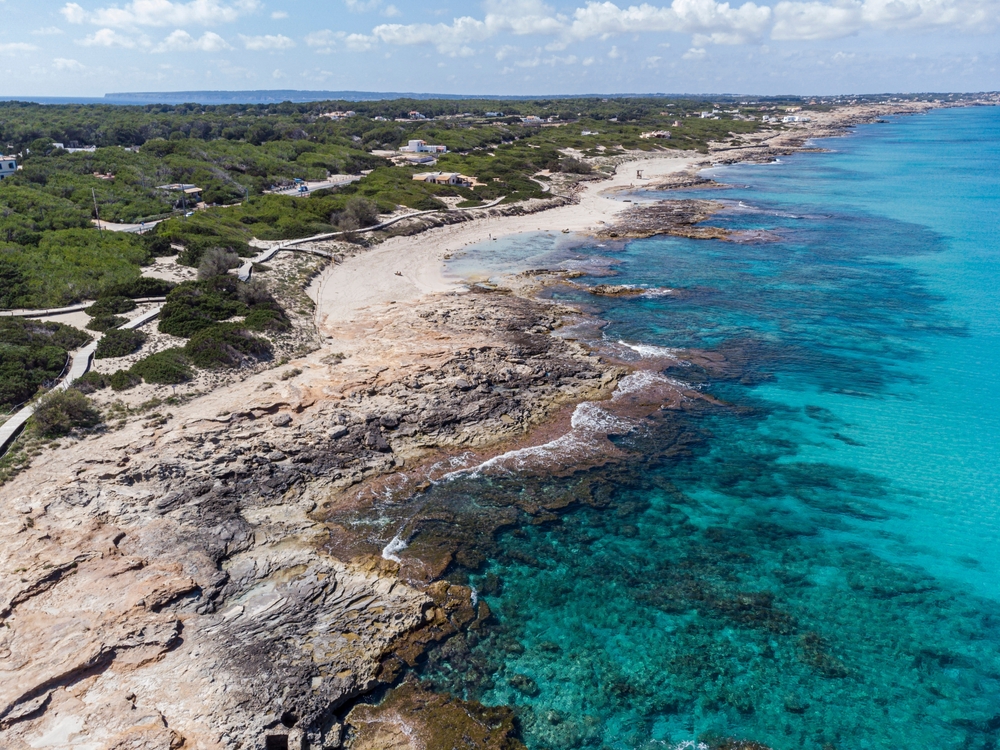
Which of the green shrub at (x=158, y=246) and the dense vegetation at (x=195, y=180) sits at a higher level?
the dense vegetation at (x=195, y=180)

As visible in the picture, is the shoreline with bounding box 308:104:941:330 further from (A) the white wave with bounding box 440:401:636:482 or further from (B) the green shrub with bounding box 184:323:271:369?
(A) the white wave with bounding box 440:401:636:482

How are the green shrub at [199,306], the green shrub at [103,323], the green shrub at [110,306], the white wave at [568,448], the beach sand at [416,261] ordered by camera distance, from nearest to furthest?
the white wave at [568,448]
the green shrub at [103,323]
the green shrub at [199,306]
the green shrub at [110,306]
the beach sand at [416,261]

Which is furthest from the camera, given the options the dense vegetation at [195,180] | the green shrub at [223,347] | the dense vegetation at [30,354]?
the dense vegetation at [195,180]

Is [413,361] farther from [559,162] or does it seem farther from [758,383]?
[559,162]

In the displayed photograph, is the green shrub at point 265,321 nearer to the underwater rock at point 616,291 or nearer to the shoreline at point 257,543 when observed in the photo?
the shoreline at point 257,543

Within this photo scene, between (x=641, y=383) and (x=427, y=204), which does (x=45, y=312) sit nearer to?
(x=641, y=383)

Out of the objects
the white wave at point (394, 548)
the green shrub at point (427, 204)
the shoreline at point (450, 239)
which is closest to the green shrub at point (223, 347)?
the shoreline at point (450, 239)

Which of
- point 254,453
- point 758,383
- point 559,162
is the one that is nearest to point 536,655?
point 254,453

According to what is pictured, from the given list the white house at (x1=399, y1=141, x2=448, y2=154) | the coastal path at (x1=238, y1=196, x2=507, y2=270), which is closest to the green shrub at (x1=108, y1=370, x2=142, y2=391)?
the coastal path at (x1=238, y1=196, x2=507, y2=270)
